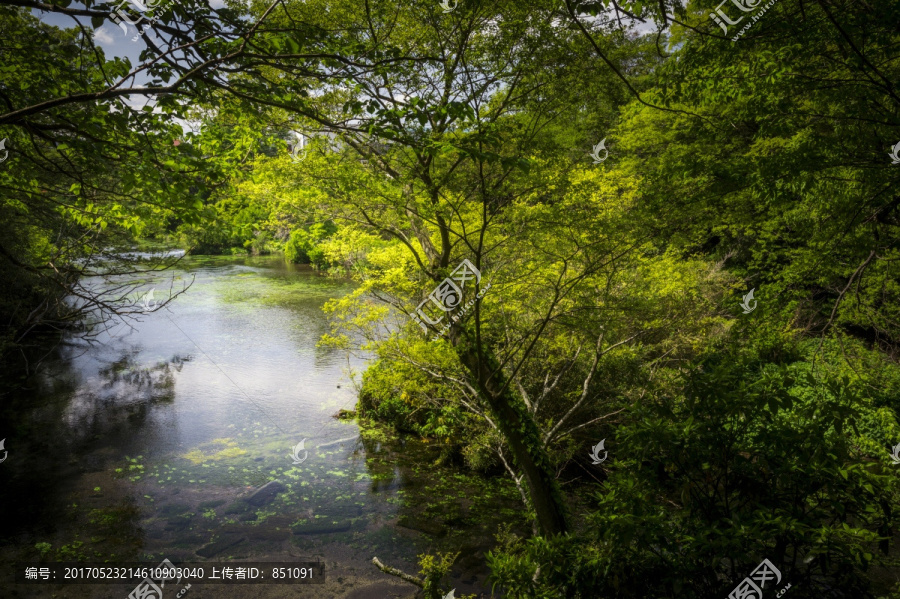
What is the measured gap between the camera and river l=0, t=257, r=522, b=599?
207 inches

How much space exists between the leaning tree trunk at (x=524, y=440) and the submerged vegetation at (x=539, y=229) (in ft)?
0.11

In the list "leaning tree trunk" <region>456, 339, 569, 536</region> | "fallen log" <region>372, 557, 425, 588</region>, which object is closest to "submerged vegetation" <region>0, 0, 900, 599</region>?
"leaning tree trunk" <region>456, 339, 569, 536</region>

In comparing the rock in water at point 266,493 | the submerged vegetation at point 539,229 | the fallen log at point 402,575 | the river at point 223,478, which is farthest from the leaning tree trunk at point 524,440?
the rock in water at point 266,493

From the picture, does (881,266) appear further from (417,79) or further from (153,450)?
(153,450)

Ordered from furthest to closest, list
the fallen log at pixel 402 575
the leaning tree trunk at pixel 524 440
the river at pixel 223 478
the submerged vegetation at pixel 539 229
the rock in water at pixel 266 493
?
the rock in water at pixel 266 493 < the river at pixel 223 478 < the leaning tree trunk at pixel 524 440 < the fallen log at pixel 402 575 < the submerged vegetation at pixel 539 229

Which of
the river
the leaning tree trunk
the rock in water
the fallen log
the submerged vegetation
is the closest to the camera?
the submerged vegetation

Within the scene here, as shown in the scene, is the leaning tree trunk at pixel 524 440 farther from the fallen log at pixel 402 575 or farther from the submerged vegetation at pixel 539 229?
the fallen log at pixel 402 575

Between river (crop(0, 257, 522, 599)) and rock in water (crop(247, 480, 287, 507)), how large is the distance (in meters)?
0.03

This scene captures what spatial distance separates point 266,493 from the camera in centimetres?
673

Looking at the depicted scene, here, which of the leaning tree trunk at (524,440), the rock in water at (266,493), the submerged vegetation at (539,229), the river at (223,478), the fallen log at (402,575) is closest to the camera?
the submerged vegetation at (539,229)

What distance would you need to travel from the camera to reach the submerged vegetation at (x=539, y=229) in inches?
77.8

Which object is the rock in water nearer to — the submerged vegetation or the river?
the river

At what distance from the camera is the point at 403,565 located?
5367 millimetres

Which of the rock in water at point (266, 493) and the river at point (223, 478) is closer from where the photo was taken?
the river at point (223, 478)
